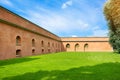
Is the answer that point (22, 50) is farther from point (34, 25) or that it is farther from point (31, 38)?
point (34, 25)

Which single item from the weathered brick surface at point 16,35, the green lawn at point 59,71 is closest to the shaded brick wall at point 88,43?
the weathered brick surface at point 16,35

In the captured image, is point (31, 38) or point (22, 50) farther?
point (31, 38)

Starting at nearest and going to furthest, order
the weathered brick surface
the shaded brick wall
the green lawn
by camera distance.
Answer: the green lawn, the weathered brick surface, the shaded brick wall

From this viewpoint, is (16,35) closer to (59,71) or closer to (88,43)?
(59,71)

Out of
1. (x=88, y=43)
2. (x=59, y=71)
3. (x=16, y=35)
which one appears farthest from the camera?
(x=88, y=43)

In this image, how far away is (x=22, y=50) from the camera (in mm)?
21516

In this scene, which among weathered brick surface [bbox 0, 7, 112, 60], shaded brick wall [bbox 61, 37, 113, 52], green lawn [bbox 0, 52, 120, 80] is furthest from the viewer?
shaded brick wall [bbox 61, 37, 113, 52]

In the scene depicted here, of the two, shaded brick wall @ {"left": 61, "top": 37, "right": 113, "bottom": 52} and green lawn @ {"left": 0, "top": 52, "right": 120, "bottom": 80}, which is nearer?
green lawn @ {"left": 0, "top": 52, "right": 120, "bottom": 80}

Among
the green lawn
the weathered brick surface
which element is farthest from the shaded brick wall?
the green lawn

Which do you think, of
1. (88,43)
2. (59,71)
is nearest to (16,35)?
(59,71)

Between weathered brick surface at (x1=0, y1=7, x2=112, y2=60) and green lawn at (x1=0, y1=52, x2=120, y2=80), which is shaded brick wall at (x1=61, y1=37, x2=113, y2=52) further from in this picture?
green lawn at (x1=0, y1=52, x2=120, y2=80)

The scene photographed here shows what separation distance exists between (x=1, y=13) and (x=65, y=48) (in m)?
33.3

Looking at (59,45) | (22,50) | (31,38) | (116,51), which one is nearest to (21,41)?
(22,50)

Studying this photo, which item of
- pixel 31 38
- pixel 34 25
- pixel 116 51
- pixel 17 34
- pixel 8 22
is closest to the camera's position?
pixel 8 22
